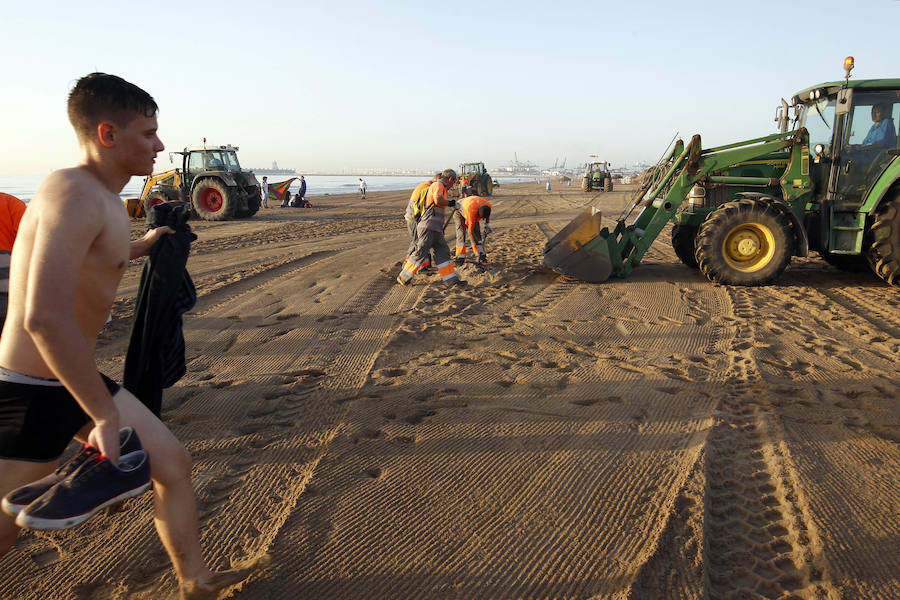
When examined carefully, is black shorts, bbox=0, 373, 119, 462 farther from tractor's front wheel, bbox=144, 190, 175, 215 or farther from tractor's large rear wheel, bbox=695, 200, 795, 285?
tractor's front wheel, bbox=144, 190, 175, 215

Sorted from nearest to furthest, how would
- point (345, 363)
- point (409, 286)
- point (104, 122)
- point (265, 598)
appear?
1. point (104, 122)
2. point (265, 598)
3. point (345, 363)
4. point (409, 286)

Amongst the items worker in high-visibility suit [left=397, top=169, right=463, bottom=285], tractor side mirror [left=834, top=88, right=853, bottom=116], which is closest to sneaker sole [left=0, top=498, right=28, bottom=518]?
worker in high-visibility suit [left=397, top=169, right=463, bottom=285]

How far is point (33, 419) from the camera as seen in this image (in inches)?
63.9

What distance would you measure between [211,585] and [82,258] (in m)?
1.17

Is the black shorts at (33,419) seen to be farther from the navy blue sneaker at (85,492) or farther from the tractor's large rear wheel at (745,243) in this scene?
the tractor's large rear wheel at (745,243)

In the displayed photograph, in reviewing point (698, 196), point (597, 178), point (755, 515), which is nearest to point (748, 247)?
point (698, 196)

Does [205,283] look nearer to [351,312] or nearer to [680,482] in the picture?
[351,312]

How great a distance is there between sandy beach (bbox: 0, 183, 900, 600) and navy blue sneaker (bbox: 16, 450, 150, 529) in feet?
2.58

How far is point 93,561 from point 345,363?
2.32m

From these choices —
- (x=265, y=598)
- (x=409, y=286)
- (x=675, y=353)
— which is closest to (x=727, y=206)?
(x=675, y=353)

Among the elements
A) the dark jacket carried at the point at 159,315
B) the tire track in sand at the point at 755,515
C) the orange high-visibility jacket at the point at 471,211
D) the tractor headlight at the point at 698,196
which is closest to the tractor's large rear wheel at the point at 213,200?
the orange high-visibility jacket at the point at 471,211

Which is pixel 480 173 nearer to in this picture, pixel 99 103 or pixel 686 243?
pixel 686 243

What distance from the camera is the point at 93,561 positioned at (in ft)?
7.45

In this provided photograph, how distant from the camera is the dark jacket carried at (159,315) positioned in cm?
199
